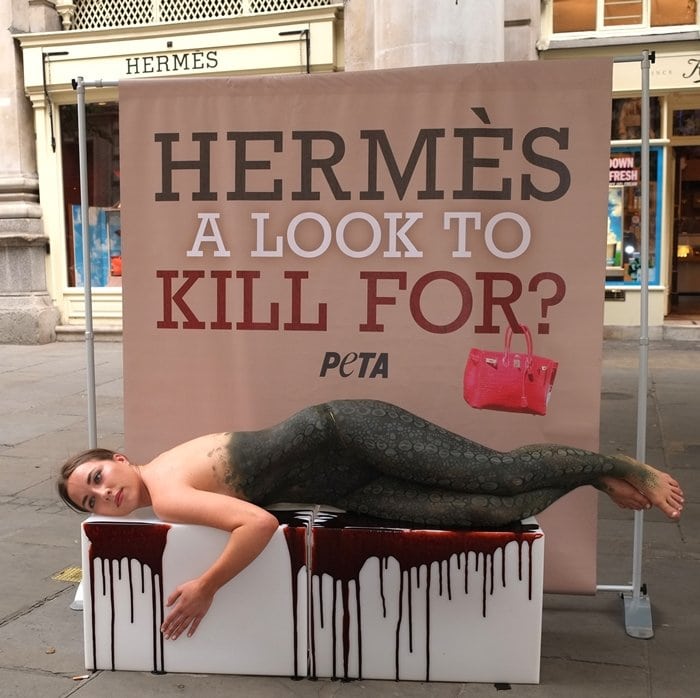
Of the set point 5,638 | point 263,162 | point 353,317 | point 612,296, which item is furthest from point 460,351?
point 612,296

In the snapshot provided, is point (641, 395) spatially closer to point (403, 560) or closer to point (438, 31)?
point (403, 560)

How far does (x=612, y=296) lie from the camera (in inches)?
469

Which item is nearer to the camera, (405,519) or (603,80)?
(405,519)

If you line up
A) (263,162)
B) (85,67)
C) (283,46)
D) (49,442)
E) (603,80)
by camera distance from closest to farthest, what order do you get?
(603,80) → (263,162) → (49,442) → (283,46) → (85,67)

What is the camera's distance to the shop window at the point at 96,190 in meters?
13.1

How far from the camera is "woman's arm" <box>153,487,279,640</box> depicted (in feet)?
9.66

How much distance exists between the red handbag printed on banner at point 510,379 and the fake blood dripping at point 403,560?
1.94ft

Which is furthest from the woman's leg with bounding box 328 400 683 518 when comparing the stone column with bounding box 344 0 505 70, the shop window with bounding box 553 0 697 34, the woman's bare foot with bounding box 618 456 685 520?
the shop window with bounding box 553 0 697 34

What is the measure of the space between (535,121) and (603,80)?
0.29 m

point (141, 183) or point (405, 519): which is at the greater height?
point (141, 183)

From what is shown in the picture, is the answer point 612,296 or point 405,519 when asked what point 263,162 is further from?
point 612,296

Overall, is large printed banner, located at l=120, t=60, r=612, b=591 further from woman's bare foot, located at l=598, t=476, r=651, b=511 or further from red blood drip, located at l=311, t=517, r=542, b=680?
red blood drip, located at l=311, t=517, r=542, b=680

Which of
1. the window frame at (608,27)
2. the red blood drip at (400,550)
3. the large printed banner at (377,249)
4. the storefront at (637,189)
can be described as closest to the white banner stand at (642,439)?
the large printed banner at (377,249)

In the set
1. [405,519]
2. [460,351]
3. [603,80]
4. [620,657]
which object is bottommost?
[620,657]
